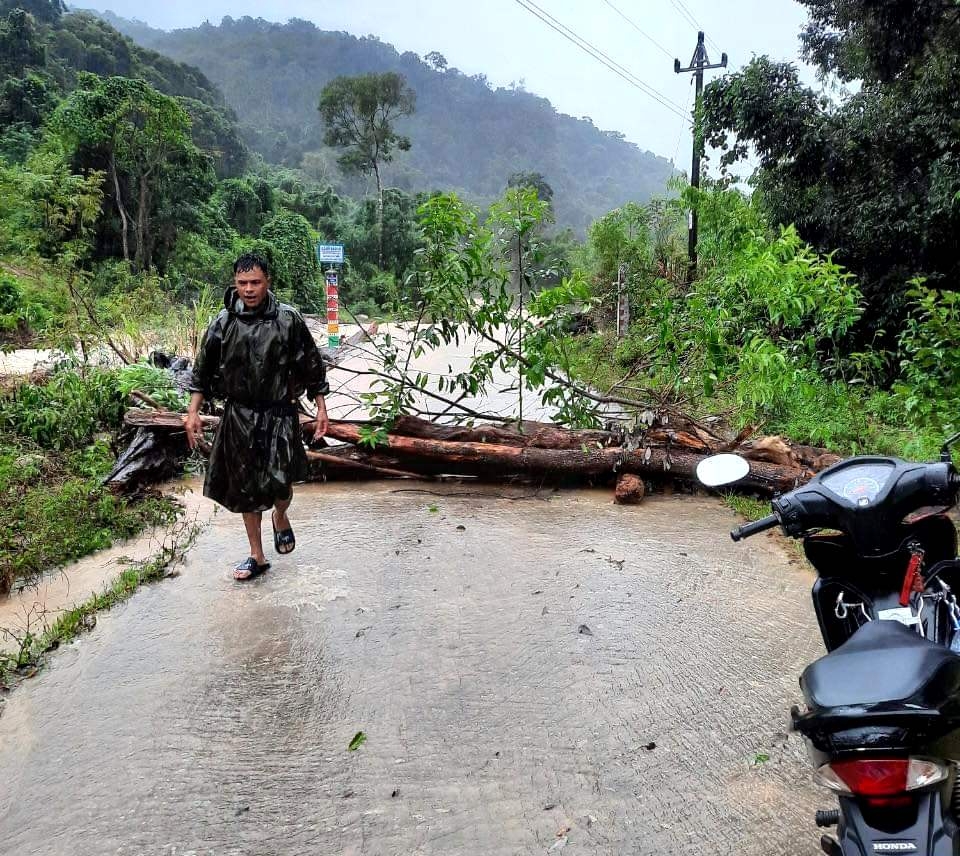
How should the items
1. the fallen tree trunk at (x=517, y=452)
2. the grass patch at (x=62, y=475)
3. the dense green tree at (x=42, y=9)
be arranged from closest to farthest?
the grass patch at (x=62, y=475) → the fallen tree trunk at (x=517, y=452) → the dense green tree at (x=42, y=9)

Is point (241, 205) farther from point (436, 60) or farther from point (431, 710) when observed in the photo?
point (436, 60)

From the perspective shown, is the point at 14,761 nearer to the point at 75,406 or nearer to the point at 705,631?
the point at 705,631

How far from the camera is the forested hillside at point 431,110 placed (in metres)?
92.8

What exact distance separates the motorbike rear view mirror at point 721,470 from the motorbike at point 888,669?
142 mm

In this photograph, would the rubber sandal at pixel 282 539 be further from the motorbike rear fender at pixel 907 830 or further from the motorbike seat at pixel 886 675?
the motorbike rear fender at pixel 907 830

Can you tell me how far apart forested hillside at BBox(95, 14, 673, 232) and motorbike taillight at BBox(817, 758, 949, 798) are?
81159 millimetres

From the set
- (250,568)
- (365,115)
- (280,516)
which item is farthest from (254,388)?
(365,115)

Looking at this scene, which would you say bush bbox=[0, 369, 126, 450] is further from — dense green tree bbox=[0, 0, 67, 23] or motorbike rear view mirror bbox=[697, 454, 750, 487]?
dense green tree bbox=[0, 0, 67, 23]

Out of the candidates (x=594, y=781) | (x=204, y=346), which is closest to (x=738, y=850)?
(x=594, y=781)

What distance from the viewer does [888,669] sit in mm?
1345

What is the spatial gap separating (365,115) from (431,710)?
128ft

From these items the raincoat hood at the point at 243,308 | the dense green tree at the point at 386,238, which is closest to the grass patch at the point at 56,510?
the raincoat hood at the point at 243,308

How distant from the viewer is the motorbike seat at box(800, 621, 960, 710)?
129 centimetres

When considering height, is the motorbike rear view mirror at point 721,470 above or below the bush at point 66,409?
above
